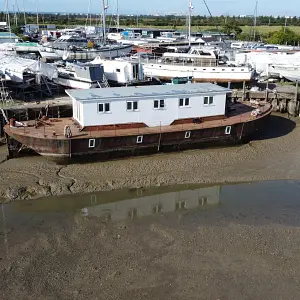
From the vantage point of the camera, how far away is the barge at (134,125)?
74.4 ft

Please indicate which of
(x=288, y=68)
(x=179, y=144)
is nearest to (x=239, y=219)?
(x=179, y=144)

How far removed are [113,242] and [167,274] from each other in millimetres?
2804

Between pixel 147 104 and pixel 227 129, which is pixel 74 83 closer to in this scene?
pixel 147 104

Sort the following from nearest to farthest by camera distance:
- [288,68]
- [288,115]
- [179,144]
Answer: [179,144] < [288,115] < [288,68]

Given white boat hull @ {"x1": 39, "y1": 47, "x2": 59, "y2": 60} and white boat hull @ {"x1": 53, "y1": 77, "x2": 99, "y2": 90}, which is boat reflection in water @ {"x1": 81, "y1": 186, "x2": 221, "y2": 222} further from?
white boat hull @ {"x1": 39, "y1": 47, "x2": 59, "y2": 60}

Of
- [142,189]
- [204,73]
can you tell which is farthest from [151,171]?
[204,73]

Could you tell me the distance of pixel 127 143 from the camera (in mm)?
23578

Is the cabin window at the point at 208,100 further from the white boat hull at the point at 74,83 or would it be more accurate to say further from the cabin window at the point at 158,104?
the white boat hull at the point at 74,83

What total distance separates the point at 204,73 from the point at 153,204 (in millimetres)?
20957

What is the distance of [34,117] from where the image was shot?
27922 millimetres

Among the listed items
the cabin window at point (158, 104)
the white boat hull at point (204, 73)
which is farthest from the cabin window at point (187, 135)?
the white boat hull at point (204, 73)

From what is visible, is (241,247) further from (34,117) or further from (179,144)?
(34,117)

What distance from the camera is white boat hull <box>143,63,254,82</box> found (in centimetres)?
3678

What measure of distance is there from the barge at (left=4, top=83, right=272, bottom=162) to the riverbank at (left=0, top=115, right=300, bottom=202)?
67 cm
